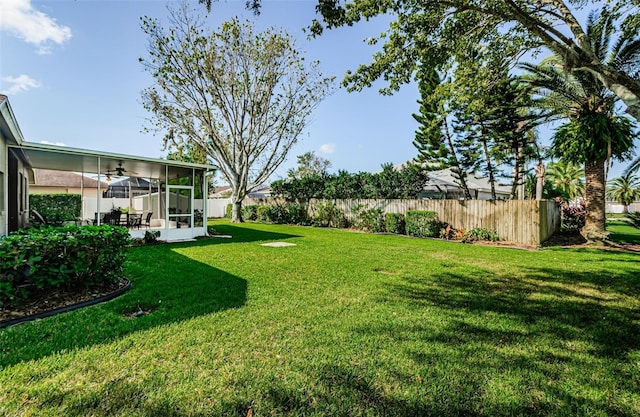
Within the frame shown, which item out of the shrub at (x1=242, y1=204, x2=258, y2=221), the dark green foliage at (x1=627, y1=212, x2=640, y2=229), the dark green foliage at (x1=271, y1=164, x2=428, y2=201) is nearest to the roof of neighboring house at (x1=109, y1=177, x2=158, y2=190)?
the shrub at (x1=242, y1=204, x2=258, y2=221)

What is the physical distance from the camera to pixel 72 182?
21.4 m

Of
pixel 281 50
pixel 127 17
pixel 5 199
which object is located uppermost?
pixel 281 50

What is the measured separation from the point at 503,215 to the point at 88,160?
15.2 metres

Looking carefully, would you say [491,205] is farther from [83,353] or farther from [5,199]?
[5,199]

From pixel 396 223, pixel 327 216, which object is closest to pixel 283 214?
pixel 327 216

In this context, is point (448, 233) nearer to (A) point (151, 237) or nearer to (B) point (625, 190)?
(A) point (151, 237)

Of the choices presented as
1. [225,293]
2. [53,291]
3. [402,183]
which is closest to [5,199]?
[53,291]

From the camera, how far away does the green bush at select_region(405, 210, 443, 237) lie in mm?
12641

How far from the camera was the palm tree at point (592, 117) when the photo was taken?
988 centimetres

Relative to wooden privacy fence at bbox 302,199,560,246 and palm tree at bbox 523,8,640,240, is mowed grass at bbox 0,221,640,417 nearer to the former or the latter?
wooden privacy fence at bbox 302,199,560,246

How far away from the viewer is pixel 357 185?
1639cm

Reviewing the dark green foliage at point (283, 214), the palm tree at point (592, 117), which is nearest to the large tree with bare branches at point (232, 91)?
the dark green foliage at point (283, 214)

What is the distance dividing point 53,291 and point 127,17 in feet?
25.5

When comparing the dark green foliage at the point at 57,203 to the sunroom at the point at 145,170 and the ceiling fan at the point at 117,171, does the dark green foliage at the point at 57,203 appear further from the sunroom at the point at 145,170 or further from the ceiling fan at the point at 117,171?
the ceiling fan at the point at 117,171
